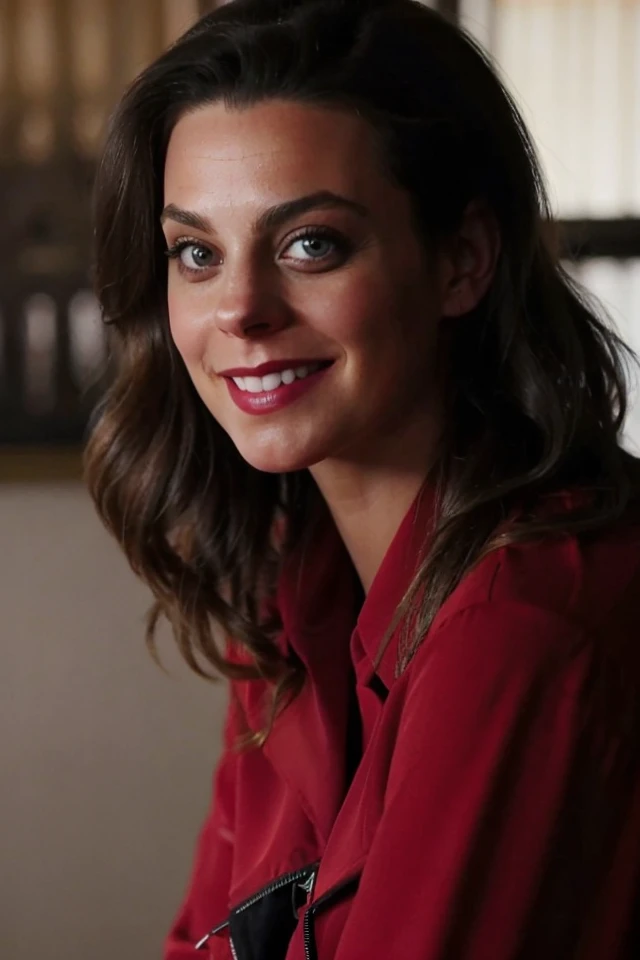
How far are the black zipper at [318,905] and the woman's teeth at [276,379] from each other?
0.37 m

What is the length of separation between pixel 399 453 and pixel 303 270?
0.19 m

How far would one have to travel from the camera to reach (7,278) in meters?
1.39

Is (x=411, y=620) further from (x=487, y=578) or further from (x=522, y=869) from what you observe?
(x=522, y=869)

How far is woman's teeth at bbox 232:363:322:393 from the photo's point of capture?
900mm

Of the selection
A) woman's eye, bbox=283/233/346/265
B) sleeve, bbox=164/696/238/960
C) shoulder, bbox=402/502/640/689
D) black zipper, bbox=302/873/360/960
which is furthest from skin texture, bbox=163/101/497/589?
sleeve, bbox=164/696/238/960

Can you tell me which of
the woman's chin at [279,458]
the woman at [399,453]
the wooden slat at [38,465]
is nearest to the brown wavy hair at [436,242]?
the woman at [399,453]

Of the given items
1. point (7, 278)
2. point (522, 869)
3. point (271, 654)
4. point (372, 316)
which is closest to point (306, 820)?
point (271, 654)

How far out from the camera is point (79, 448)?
56.9 inches

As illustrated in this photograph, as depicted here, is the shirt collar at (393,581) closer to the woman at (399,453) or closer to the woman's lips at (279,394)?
the woman at (399,453)

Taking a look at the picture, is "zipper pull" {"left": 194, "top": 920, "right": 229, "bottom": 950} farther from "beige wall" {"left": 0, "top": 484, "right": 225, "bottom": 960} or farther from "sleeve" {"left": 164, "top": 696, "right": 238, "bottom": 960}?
"beige wall" {"left": 0, "top": 484, "right": 225, "bottom": 960}

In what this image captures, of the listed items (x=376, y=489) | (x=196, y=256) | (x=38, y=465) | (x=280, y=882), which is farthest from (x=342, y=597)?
(x=38, y=465)

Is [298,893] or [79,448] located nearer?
[298,893]

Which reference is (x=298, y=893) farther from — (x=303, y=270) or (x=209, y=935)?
(x=303, y=270)

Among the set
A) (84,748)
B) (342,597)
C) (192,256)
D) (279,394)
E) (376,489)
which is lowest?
(84,748)
